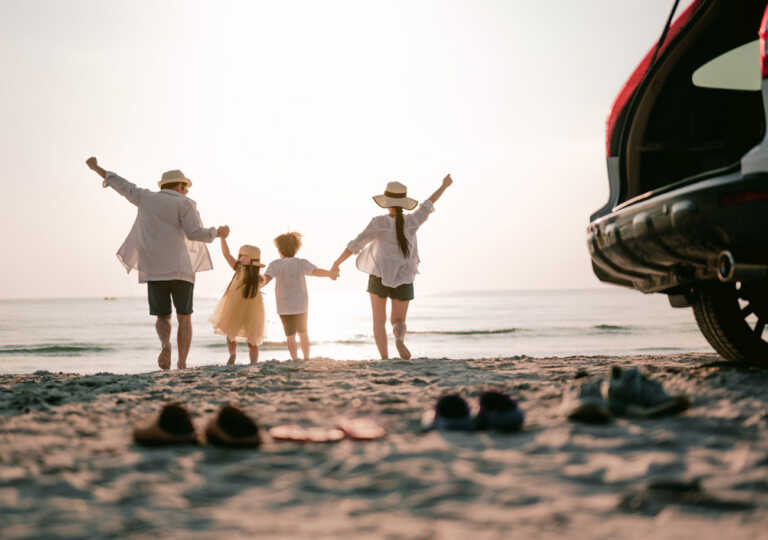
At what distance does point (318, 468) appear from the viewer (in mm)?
2475

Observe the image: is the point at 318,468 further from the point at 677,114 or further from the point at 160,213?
the point at 160,213

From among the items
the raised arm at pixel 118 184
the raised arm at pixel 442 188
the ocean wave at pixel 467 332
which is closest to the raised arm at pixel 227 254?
the raised arm at pixel 118 184

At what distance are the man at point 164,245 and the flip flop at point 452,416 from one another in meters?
4.01

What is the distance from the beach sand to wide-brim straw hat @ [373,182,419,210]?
11.8ft

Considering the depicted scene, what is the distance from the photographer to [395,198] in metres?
7.28

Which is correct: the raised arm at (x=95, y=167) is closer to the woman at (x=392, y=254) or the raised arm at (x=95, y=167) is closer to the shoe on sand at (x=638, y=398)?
the woman at (x=392, y=254)

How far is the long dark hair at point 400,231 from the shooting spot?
7.06 m

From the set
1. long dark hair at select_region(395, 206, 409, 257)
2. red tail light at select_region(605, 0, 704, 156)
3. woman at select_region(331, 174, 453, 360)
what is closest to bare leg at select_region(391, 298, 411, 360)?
woman at select_region(331, 174, 453, 360)

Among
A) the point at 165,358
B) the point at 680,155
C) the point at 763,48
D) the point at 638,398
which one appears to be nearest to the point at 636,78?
the point at 680,155

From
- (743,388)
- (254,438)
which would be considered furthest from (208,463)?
(743,388)

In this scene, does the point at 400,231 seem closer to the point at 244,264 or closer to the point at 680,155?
the point at 244,264

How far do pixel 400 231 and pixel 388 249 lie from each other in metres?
0.22

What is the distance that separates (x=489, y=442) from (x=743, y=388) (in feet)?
5.81

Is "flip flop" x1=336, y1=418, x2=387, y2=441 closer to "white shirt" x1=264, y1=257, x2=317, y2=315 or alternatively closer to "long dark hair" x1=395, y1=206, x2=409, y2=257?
"long dark hair" x1=395, y1=206, x2=409, y2=257
